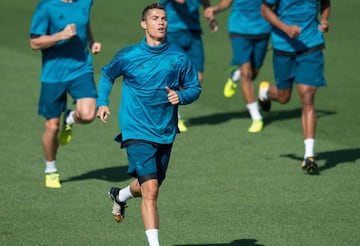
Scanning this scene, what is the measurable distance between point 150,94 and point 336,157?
5.01 m

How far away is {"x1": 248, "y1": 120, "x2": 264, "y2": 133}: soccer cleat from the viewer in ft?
51.8

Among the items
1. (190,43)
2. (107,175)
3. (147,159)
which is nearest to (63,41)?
(107,175)

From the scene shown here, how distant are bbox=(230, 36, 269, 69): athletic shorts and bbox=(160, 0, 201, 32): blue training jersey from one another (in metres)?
0.77

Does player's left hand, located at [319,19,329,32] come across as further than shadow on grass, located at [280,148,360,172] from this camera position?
No

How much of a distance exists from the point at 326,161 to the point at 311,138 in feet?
2.61

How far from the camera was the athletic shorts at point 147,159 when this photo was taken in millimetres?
9539

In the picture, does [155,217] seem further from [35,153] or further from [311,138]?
[35,153]

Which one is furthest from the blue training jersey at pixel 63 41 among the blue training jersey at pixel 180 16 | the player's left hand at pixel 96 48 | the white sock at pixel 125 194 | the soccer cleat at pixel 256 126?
the soccer cleat at pixel 256 126

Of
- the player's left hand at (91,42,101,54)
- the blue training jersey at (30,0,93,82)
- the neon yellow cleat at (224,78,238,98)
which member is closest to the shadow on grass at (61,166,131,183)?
the blue training jersey at (30,0,93,82)

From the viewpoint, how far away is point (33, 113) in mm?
16891

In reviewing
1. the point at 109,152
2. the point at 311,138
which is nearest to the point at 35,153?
the point at 109,152

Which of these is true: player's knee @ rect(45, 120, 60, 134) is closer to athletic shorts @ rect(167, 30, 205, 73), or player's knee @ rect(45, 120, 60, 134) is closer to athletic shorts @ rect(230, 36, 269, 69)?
athletic shorts @ rect(167, 30, 205, 73)

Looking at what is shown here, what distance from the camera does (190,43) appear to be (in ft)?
52.3

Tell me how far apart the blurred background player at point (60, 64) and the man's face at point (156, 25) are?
269 centimetres
